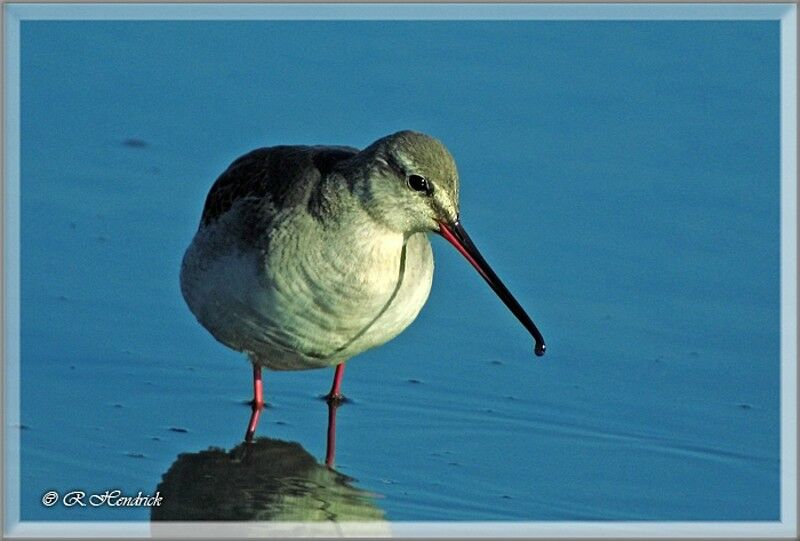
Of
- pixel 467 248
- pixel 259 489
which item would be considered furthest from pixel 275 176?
pixel 259 489

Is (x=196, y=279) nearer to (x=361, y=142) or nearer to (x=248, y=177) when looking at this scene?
(x=248, y=177)

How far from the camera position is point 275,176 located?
10055 millimetres

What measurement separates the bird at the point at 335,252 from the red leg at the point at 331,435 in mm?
391

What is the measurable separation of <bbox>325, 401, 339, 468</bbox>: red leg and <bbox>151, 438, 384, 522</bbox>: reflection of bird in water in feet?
0.25

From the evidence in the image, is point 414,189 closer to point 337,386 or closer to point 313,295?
point 313,295

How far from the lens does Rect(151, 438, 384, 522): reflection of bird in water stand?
30.4 ft

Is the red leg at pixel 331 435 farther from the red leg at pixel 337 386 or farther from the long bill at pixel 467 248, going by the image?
the long bill at pixel 467 248

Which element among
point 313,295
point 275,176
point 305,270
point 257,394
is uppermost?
point 275,176

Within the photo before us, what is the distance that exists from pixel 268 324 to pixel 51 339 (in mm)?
1756

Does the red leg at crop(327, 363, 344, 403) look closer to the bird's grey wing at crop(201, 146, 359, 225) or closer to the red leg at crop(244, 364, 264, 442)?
the red leg at crop(244, 364, 264, 442)

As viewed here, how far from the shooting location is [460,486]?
9.66 meters

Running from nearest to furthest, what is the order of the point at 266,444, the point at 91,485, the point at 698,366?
the point at 91,485 < the point at 266,444 < the point at 698,366

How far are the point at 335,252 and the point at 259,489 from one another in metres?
1.14

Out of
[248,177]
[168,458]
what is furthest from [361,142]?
[168,458]
